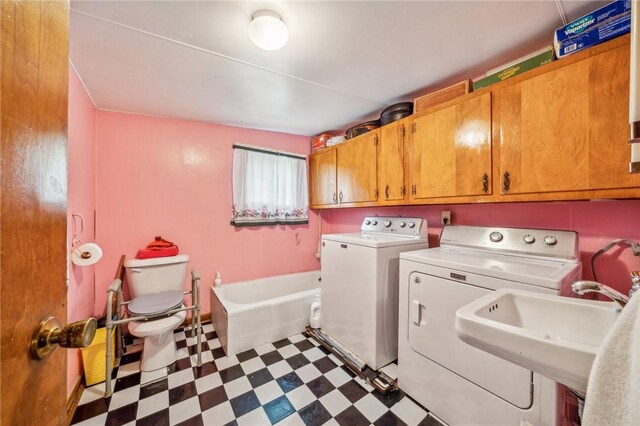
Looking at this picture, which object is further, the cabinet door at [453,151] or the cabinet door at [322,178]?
the cabinet door at [322,178]

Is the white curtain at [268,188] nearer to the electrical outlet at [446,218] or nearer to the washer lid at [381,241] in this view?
the washer lid at [381,241]

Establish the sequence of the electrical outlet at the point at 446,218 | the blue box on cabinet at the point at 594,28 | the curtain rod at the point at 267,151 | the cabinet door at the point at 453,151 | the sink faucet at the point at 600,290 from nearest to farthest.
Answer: the sink faucet at the point at 600,290, the blue box on cabinet at the point at 594,28, the cabinet door at the point at 453,151, the electrical outlet at the point at 446,218, the curtain rod at the point at 267,151

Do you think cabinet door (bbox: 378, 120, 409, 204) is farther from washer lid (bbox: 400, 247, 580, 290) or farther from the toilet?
the toilet

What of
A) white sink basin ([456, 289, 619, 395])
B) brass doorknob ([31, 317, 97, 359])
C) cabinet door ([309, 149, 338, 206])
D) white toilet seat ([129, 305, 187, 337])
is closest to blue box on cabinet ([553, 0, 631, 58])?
white sink basin ([456, 289, 619, 395])

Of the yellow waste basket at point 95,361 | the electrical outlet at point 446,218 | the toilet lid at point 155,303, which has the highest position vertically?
the electrical outlet at point 446,218

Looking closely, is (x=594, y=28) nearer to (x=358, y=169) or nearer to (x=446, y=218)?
(x=446, y=218)

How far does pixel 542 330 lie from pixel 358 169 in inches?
72.5

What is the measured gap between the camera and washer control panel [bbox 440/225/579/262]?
130 cm

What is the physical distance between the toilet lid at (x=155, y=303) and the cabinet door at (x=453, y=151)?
215cm

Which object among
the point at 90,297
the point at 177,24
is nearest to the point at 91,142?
the point at 90,297

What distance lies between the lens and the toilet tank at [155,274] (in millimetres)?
2080

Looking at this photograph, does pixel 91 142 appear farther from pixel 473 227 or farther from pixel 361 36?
pixel 473 227

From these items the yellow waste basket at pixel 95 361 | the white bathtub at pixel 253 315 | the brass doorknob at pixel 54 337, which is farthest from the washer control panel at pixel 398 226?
the yellow waste basket at pixel 95 361

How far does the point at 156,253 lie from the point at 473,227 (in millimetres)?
2759
